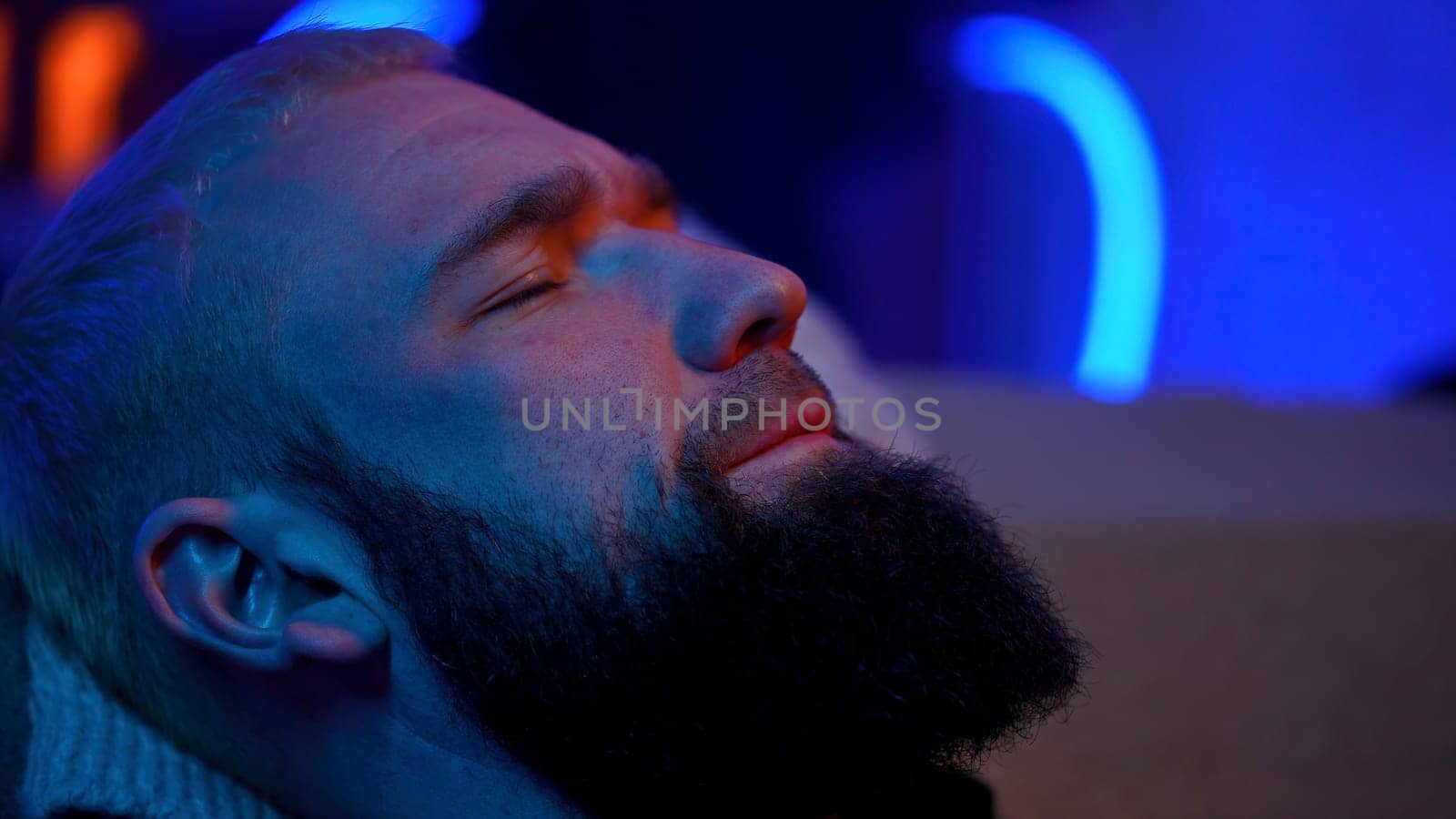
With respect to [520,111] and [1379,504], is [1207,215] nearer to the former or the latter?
[1379,504]

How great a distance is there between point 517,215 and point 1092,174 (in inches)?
109

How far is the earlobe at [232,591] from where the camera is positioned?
88 centimetres

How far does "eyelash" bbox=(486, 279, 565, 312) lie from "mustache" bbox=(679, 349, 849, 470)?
17 centimetres

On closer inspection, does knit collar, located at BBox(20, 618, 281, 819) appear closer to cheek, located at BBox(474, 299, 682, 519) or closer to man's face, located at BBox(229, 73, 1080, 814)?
man's face, located at BBox(229, 73, 1080, 814)

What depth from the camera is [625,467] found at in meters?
0.86

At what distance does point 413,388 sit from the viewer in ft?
2.88

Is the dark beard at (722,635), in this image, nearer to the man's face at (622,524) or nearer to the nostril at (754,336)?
the man's face at (622,524)

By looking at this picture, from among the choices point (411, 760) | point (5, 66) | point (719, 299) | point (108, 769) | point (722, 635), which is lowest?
point (108, 769)

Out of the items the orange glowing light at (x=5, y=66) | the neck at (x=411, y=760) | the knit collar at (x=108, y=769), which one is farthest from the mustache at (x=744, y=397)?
the orange glowing light at (x=5, y=66)

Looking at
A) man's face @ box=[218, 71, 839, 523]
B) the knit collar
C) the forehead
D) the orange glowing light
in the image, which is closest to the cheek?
→ man's face @ box=[218, 71, 839, 523]

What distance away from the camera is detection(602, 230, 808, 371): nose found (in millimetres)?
904

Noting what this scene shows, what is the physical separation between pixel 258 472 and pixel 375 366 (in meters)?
0.13

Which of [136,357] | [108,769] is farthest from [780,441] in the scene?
[108,769]

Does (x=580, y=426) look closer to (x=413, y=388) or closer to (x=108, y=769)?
(x=413, y=388)
